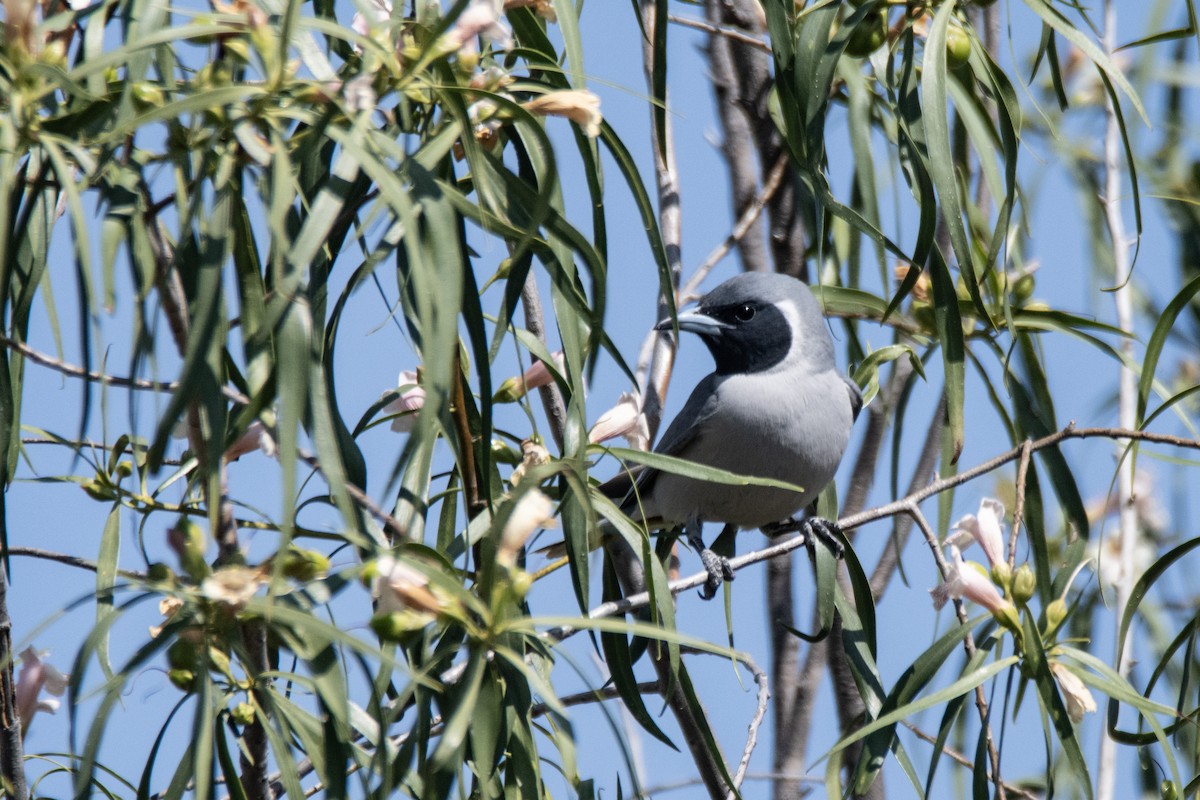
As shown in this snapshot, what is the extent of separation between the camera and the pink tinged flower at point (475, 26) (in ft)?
6.82

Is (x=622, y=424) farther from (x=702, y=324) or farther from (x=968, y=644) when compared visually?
(x=702, y=324)

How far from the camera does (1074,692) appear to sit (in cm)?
249

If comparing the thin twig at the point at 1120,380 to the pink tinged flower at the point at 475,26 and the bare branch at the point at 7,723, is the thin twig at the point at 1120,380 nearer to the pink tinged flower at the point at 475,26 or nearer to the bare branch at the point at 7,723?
the pink tinged flower at the point at 475,26

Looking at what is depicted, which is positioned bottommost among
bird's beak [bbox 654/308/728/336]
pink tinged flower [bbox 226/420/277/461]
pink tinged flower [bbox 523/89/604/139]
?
pink tinged flower [bbox 226/420/277/461]

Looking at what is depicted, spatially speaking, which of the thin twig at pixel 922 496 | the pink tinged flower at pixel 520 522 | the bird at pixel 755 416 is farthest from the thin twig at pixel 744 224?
the pink tinged flower at pixel 520 522

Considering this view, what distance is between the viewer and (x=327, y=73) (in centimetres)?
196

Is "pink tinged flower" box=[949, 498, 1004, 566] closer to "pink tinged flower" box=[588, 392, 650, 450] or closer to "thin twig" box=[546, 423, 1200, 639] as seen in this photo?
"thin twig" box=[546, 423, 1200, 639]

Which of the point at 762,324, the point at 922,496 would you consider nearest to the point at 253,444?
the point at 922,496

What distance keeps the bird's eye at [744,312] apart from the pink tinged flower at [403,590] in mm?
2491

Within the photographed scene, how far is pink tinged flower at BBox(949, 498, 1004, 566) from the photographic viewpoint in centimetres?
272

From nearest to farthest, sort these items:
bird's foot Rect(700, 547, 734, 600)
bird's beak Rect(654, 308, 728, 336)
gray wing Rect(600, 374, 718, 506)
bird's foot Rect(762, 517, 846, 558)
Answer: bird's foot Rect(762, 517, 846, 558) < bird's foot Rect(700, 547, 734, 600) < gray wing Rect(600, 374, 718, 506) < bird's beak Rect(654, 308, 728, 336)

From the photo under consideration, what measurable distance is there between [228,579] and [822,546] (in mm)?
1607

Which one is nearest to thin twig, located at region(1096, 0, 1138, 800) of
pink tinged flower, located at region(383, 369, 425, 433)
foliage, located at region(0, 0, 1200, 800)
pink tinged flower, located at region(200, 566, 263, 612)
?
foliage, located at region(0, 0, 1200, 800)

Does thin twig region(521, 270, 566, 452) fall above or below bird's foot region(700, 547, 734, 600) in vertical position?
above
